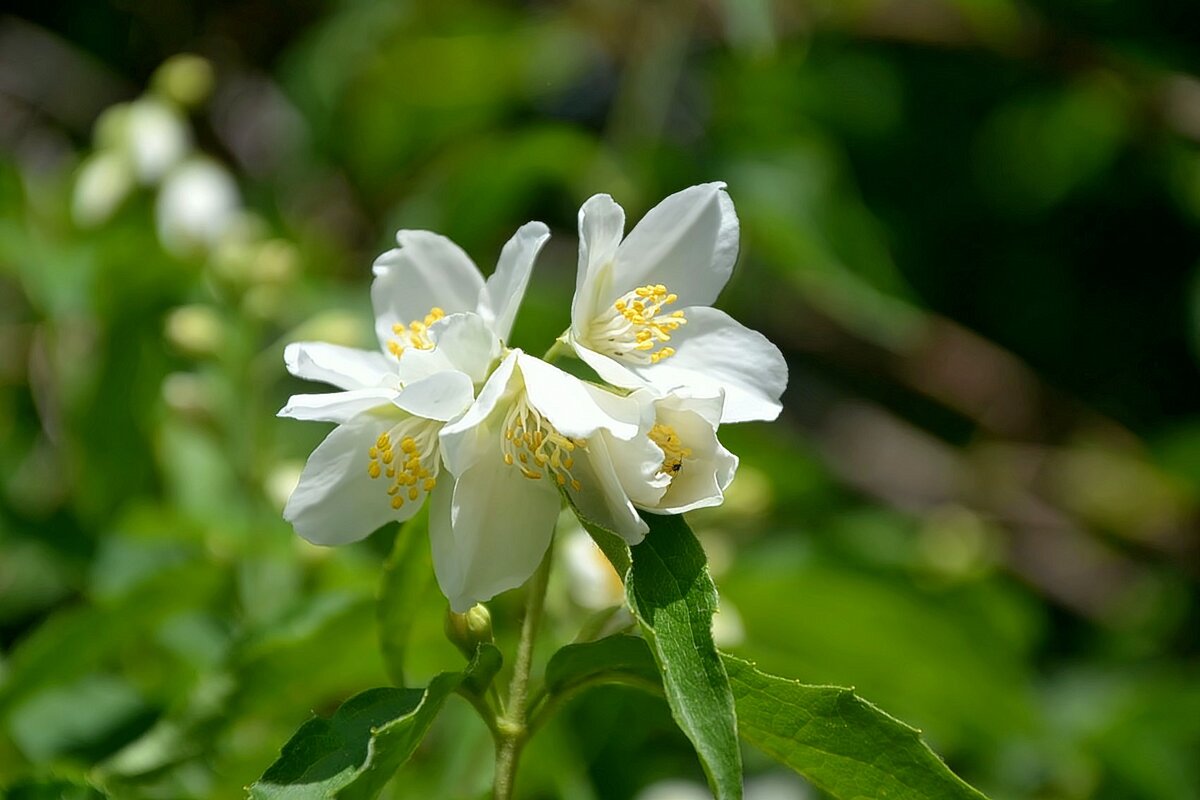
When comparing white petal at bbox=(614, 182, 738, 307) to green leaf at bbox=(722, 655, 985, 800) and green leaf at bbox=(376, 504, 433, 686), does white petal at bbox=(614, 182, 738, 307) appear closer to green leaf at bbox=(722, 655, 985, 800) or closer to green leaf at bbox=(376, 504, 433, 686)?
green leaf at bbox=(376, 504, 433, 686)

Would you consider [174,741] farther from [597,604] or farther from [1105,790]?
[1105,790]

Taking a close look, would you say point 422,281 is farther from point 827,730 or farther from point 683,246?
point 827,730

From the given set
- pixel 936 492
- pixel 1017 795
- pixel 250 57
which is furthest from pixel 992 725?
pixel 250 57

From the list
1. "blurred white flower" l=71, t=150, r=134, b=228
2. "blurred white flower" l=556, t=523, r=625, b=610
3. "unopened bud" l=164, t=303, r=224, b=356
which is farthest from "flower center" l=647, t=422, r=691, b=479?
"blurred white flower" l=71, t=150, r=134, b=228

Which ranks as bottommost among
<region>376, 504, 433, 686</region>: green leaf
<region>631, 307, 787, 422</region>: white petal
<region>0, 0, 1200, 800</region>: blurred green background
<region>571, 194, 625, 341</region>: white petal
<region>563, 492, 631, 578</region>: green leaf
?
<region>0, 0, 1200, 800</region>: blurred green background

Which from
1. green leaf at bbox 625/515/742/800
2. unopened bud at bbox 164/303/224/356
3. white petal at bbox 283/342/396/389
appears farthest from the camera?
unopened bud at bbox 164/303/224/356

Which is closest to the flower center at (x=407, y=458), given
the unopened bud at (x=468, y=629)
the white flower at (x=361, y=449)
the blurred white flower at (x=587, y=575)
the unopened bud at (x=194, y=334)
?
the white flower at (x=361, y=449)

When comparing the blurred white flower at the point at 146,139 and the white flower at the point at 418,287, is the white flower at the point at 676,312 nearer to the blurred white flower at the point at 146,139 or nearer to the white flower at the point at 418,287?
the white flower at the point at 418,287
